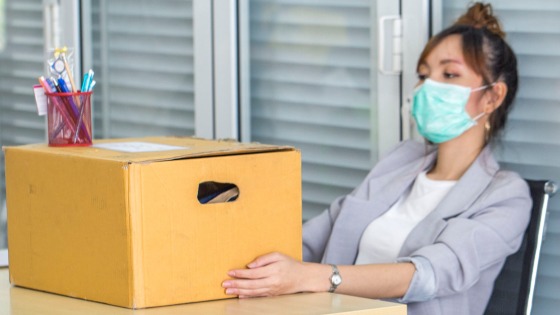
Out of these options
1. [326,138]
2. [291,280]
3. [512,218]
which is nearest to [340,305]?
[291,280]

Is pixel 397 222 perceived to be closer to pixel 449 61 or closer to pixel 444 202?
pixel 444 202

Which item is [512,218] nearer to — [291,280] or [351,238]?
[351,238]

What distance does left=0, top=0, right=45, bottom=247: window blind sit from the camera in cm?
395

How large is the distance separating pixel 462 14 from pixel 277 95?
2.46 feet

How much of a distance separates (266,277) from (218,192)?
6.5 inches

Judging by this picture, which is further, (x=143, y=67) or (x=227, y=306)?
(x=143, y=67)

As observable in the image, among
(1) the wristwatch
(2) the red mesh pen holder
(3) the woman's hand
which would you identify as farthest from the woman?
(2) the red mesh pen holder

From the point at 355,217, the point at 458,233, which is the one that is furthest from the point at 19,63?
the point at 458,233

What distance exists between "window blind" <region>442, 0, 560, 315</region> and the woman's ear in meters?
0.09

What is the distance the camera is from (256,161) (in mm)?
1779

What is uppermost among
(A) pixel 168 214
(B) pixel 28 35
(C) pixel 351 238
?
(B) pixel 28 35

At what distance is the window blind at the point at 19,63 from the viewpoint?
3.95 meters

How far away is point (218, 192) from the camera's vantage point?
179cm

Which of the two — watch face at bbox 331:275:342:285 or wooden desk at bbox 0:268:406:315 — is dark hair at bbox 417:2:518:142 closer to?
watch face at bbox 331:275:342:285
